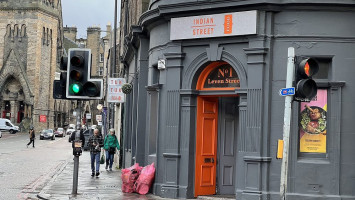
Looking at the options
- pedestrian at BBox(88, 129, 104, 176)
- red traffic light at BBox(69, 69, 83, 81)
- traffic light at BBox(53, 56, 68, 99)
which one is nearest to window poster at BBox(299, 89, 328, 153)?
red traffic light at BBox(69, 69, 83, 81)

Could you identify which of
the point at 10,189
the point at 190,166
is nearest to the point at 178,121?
the point at 190,166

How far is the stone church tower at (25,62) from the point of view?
93875 mm

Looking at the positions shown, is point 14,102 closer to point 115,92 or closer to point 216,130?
point 115,92

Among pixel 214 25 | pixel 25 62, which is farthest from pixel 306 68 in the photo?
pixel 25 62

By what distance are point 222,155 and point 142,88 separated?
4.42 metres

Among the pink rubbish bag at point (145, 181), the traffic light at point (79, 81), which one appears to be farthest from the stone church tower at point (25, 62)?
the traffic light at point (79, 81)

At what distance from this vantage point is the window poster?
43.4ft

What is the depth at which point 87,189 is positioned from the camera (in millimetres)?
17172

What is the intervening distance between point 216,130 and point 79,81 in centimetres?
377

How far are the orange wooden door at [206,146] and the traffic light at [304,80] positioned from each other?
20.9ft

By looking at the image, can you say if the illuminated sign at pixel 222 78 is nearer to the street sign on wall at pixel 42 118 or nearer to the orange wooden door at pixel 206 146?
the orange wooden door at pixel 206 146

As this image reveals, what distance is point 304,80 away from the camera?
8570mm

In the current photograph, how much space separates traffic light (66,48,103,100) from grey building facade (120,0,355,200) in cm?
201

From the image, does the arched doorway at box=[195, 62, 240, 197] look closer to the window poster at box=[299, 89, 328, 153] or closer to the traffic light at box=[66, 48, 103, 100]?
the window poster at box=[299, 89, 328, 153]
